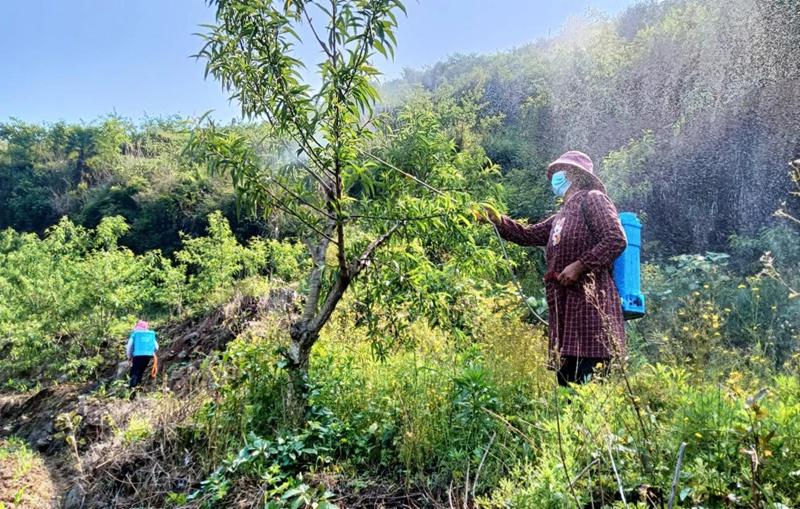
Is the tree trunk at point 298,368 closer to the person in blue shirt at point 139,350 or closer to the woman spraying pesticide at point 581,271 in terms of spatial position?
the woman spraying pesticide at point 581,271

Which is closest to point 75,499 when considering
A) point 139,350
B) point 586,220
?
point 586,220

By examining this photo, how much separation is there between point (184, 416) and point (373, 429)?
146 centimetres

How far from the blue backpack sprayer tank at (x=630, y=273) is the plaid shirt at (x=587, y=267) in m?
0.10

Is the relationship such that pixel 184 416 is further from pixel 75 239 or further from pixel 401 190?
pixel 75 239

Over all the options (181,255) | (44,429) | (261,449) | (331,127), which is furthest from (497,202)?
(181,255)

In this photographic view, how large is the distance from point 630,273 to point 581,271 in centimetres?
37

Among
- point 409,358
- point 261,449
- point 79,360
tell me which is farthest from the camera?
point 79,360

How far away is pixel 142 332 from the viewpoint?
8406 millimetres

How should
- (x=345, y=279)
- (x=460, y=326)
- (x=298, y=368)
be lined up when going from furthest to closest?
1. (x=460, y=326)
2. (x=298, y=368)
3. (x=345, y=279)

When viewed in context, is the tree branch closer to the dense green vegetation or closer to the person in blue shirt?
the dense green vegetation

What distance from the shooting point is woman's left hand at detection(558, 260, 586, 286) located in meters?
2.52

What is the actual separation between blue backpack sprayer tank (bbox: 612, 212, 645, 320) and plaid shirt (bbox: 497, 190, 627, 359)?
0.10 metres

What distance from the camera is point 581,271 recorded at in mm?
2520

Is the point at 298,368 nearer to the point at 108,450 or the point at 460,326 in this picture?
the point at 460,326
